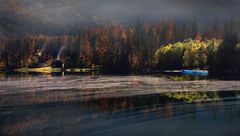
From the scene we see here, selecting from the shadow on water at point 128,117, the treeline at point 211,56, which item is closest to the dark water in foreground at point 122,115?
the shadow on water at point 128,117

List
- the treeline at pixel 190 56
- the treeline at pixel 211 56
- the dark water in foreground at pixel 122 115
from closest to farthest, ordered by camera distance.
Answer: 1. the dark water in foreground at pixel 122 115
2. the treeline at pixel 211 56
3. the treeline at pixel 190 56

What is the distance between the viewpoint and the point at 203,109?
52969mm

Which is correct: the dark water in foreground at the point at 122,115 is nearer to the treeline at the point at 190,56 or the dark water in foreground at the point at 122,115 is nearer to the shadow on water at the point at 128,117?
the shadow on water at the point at 128,117

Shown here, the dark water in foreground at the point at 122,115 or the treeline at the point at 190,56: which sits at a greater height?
the treeline at the point at 190,56

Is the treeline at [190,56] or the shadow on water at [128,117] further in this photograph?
the treeline at [190,56]

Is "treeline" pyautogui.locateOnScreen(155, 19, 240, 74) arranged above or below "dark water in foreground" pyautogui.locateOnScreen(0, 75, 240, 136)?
above

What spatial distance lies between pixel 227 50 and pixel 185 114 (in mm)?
111616

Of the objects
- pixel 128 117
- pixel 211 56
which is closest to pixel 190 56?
pixel 211 56

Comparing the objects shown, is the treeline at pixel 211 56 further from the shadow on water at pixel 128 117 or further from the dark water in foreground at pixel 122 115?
the shadow on water at pixel 128 117

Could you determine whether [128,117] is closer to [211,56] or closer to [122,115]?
[122,115]

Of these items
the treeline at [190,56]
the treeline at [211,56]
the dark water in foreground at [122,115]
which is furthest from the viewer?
the treeline at [190,56]

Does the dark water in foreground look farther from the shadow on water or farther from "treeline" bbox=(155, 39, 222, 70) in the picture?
"treeline" bbox=(155, 39, 222, 70)

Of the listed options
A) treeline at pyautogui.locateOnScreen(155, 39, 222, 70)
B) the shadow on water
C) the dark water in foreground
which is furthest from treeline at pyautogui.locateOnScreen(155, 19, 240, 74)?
the shadow on water

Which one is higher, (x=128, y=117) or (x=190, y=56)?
(x=190, y=56)
